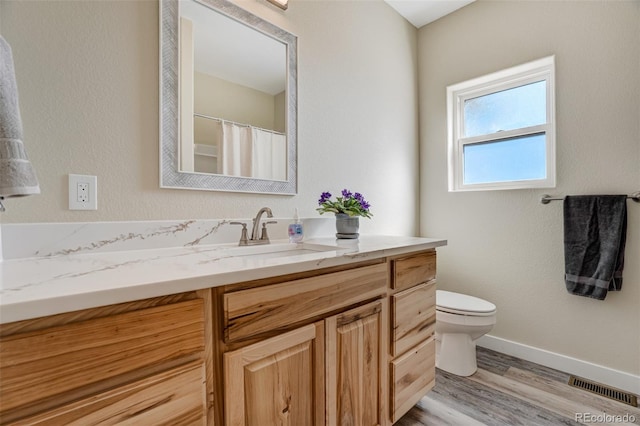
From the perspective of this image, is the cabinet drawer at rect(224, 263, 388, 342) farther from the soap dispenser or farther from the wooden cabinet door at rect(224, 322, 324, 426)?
the soap dispenser

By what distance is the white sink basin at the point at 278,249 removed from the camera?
3.93ft

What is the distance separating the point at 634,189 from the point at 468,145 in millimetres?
991

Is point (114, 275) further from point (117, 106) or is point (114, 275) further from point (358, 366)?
point (358, 366)

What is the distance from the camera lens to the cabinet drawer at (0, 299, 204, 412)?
48cm

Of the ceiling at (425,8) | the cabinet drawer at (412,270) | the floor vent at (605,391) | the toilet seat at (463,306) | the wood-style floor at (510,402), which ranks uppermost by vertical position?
the ceiling at (425,8)

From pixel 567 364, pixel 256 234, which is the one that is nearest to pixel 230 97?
pixel 256 234

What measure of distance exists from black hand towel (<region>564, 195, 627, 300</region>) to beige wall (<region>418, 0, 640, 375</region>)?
7 cm

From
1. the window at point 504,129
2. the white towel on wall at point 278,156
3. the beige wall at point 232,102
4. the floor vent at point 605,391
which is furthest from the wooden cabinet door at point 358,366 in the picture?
the window at point 504,129

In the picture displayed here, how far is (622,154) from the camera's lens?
1633mm

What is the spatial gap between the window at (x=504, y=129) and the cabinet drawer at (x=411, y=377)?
1359 millimetres

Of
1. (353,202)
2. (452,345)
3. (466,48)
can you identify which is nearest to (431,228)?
(452,345)

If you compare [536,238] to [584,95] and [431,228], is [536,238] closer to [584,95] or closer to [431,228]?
[431,228]

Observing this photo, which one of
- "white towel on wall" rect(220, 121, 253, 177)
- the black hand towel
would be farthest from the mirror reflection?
the black hand towel

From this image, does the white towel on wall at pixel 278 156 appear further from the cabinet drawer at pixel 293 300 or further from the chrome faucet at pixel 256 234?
the cabinet drawer at pixel 293 300
